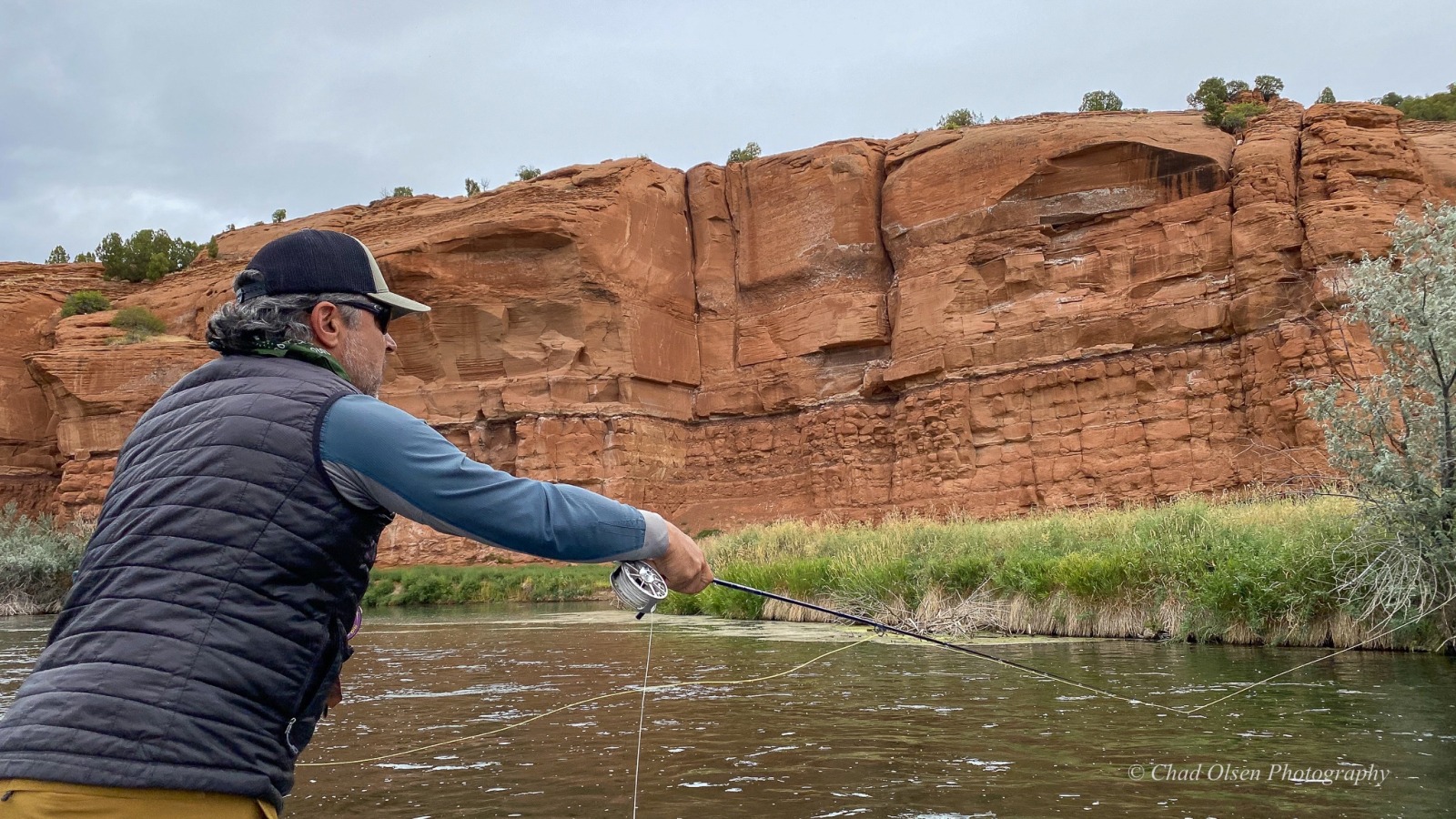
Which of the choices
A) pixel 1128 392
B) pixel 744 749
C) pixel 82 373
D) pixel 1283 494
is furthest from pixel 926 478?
pixel 82 373

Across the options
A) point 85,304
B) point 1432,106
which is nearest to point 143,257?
point 85,304

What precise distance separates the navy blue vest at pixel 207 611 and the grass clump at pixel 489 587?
80.7 feet

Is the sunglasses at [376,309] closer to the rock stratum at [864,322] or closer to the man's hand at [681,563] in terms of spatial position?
the man's hand at [681,563]

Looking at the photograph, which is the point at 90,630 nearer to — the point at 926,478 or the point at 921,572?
the point at 921,572

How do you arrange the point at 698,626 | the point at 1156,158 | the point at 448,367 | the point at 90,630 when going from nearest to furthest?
the point at 90,630
the point at 698,626
the point at 1156,158
the point at 448,367

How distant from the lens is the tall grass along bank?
393 inches

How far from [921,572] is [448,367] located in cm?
2899

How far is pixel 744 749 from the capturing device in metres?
6.06

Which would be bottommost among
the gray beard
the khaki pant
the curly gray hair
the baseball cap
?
the khaki pant

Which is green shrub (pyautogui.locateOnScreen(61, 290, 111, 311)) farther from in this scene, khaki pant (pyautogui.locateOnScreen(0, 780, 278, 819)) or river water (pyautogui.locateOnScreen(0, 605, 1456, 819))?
khaki pant (pyautogui.locateOnScreen(0, 780, 278, 819))

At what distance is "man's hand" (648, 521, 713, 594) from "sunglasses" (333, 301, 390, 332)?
2.78 feet

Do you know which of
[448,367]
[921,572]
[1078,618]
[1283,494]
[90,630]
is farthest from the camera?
[448,367]

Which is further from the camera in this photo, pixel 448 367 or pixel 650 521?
pixel 448 367

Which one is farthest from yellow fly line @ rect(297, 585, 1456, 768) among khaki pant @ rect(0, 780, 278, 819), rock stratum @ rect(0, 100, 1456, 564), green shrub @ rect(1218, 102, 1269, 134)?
green shrub @ rect(1218, 102, 1269, 134)
